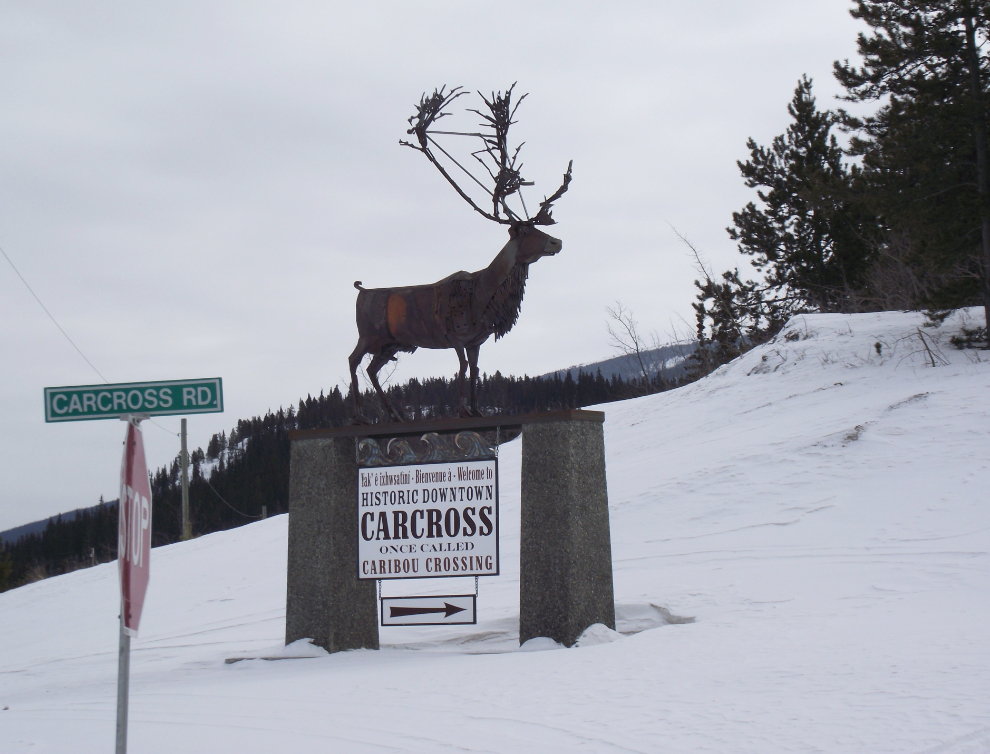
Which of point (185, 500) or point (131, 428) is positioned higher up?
point (131, 428)

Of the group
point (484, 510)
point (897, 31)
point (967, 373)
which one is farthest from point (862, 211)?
point (484, 510)

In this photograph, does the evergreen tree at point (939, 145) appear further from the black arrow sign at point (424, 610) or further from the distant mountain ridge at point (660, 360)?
the distant mountain ridge at point (660, 360)

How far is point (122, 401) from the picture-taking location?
4.26m

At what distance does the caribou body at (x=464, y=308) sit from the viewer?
8.62 m

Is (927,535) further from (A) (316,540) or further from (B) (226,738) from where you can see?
(B) (226,738)

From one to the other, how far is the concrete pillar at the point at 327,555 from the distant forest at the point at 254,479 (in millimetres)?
32466

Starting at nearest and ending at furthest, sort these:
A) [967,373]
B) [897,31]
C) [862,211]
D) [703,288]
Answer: [967,373] < [897,31] < [862,211] < [703,288]

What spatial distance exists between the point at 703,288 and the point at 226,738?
112 feet

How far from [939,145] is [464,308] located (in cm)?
1339

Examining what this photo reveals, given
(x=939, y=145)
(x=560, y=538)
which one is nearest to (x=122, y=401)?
(x=560, y=538)

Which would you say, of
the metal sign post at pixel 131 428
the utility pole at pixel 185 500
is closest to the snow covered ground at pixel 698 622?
the metal sign post at pixel 131 428

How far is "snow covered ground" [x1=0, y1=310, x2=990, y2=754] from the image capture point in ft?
17.1

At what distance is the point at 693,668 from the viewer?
20.9 feet

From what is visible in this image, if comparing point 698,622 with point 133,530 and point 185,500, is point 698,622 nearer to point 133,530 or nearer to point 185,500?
point 133,530
